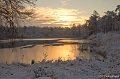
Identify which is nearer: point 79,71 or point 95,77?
point 95,77

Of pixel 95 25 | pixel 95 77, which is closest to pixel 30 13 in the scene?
pixel 95 77

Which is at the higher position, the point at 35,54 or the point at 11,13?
the point at 11,13

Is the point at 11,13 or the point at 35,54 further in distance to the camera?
the point at 35,54

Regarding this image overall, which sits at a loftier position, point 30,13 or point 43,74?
point 30,13

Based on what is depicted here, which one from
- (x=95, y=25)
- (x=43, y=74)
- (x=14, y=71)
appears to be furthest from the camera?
(x=95, y=25)

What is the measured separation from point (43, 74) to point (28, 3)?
4.47 m

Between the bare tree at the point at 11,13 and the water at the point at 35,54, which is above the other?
the bare tree at the point at 11,13

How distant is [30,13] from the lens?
1424 centimetres

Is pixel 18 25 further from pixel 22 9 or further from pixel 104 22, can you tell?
pixel 104 22

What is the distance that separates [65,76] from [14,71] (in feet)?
9.62

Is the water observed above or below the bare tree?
below

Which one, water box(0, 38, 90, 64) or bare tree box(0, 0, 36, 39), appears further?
water box(0, 38, 90, 64)

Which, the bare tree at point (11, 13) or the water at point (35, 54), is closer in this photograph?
the bare tree at point (11, 13)

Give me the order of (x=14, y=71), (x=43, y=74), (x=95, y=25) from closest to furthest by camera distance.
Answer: (x=43, y=74) → (x=14, y=71) → (x=95, y=25)
